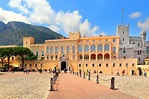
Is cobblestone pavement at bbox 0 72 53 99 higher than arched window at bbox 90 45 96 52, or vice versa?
arched window at bbox 90 45 96 52

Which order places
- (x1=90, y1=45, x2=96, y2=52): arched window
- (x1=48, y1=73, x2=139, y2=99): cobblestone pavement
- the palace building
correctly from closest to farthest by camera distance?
(x1=48, y1=73, x2=139, y2=99): cobblestone pavement, the palace building, (x1=90, y1=45, x2=96, y2=52): arched window

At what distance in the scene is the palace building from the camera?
2881 inches

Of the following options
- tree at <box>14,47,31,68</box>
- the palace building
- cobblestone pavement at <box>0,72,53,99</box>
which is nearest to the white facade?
the palace building

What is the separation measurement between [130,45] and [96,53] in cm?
1103

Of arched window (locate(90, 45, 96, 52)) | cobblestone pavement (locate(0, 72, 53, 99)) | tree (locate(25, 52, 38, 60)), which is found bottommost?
cobblestone pavement (locate(0, 72, 53, 99))

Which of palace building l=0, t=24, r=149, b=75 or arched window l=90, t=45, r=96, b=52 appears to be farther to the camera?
arched window l=90, t=45, r=96, b=52

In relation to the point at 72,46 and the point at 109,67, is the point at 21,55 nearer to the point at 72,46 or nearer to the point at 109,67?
the point at 72,46

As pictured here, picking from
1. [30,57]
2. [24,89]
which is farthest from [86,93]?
[30,57]

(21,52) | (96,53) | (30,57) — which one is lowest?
(30,57)

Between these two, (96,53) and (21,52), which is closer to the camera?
(96,53)

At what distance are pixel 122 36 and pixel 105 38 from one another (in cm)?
613

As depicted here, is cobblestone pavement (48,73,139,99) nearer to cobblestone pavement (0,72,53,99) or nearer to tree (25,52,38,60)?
cobblestone pavement (0,72,53,99)

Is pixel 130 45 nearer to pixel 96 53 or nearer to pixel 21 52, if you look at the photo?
pixel 96 53

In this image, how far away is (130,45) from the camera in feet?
253
